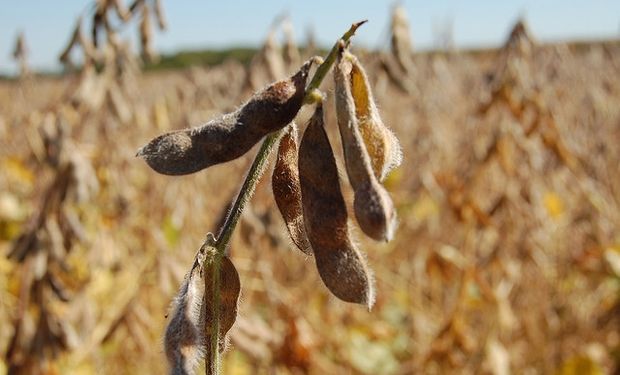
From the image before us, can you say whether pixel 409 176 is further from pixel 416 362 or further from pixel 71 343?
pixel 71 343

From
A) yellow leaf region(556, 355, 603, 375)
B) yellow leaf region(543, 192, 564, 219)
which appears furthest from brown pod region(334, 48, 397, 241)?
yellow leaf region(543, 192, 564, 219)

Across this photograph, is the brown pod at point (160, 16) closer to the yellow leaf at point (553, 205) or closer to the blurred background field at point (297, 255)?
the blurred background field at point (297, 255)

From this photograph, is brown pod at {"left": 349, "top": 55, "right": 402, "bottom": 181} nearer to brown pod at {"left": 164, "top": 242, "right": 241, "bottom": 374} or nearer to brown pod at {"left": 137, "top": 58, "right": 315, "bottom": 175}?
brown pod at {"left": 137, "top": 58, "right": 315, "bottom": 175}

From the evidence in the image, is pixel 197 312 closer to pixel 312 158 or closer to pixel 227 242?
pixel 227 242

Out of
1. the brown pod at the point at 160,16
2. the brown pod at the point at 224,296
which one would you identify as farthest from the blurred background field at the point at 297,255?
the brown pod at the point at 224,296

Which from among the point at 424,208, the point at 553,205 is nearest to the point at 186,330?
the point at 553,205

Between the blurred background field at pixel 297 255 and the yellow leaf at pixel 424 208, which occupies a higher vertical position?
the yellow leaf at pixel 424 208
